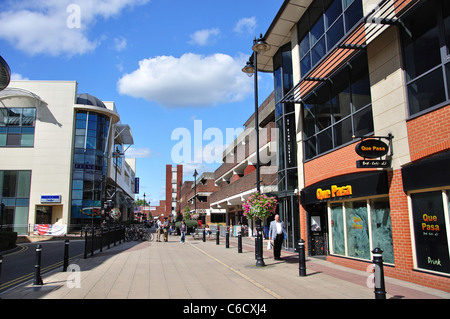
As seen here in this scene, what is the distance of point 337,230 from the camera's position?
12688mm

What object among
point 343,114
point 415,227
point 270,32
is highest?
point 270,32

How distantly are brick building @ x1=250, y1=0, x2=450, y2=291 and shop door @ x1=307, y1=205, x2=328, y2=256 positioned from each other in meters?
0.04

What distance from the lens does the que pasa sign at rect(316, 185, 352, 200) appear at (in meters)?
11.3

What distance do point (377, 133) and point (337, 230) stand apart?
4.20m

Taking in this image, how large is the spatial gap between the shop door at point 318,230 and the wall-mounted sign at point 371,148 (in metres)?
6.19

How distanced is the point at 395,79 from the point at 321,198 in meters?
5.29

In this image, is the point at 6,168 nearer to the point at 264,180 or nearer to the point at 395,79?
the point at 264,180

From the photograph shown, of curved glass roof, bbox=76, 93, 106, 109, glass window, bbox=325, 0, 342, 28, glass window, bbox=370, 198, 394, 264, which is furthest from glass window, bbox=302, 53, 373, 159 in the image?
curved glass roof, bbox=76, 93, 106, 109

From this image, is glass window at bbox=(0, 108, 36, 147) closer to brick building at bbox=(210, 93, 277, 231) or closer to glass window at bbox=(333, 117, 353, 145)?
brick building at bbox=(210, 93, 277, 231)

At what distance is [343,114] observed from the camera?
12.4 meters

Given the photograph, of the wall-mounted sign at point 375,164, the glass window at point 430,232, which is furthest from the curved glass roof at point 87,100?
the glass window at point 430,232

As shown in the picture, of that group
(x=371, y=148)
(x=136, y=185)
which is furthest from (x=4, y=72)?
(x=136, y=185)

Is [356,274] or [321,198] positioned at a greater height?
[321,198]

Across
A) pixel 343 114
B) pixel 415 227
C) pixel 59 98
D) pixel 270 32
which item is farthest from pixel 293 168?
pixel 59 98
